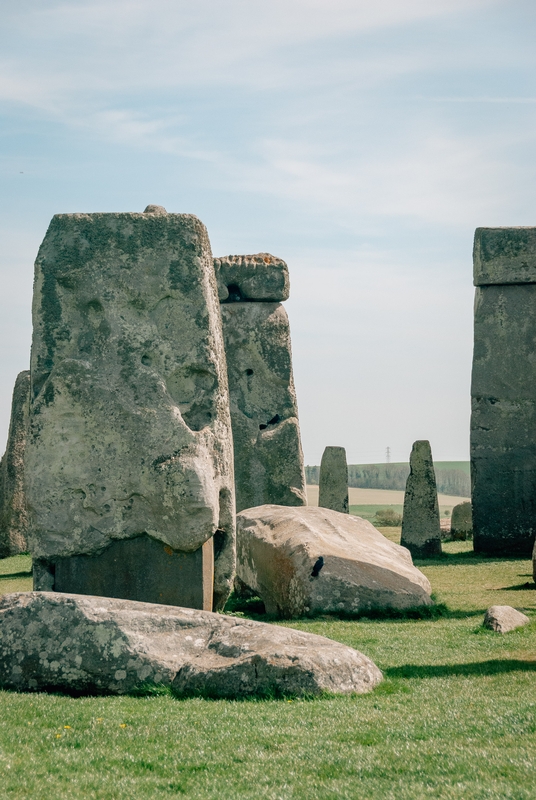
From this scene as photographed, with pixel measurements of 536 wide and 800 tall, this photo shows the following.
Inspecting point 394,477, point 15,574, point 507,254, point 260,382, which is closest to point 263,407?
point 260,382

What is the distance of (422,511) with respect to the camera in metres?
18.2

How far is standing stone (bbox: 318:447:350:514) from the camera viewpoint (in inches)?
819

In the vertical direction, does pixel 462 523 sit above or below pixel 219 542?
below

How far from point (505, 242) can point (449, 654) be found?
12.2m

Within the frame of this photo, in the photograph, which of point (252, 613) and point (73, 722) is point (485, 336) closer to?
point (252, 613)

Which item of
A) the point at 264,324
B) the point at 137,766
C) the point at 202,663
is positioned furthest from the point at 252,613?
the point at 264,324

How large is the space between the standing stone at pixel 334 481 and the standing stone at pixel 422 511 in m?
2.63

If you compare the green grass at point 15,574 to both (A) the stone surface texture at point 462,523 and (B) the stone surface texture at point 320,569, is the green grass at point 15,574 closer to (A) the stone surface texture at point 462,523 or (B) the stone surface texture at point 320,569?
(B) the stone surface texture at point 320,569

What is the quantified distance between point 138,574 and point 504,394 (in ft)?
36.6

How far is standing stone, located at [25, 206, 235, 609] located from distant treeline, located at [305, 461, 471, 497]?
48.3m

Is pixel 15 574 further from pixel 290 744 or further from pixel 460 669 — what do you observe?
pixel 290 744

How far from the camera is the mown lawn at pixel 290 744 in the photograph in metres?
4.71

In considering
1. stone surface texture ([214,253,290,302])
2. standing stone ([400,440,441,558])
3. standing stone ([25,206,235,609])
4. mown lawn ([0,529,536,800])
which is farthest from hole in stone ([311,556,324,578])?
stone surface texture ([214,253,290,302])

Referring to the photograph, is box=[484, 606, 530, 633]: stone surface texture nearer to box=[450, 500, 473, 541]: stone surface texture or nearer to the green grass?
the green grass
